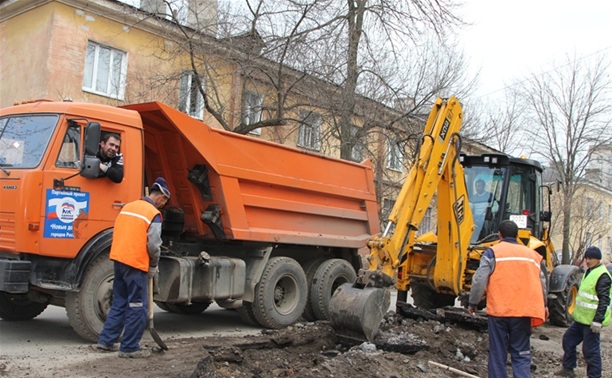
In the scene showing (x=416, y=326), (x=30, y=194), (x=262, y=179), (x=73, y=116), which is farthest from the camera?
(x=262, y=179)

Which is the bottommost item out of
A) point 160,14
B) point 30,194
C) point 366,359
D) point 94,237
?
point 366,359

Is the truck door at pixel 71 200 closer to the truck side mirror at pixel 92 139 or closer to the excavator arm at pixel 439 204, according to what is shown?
the truck side mirror at pixel 92 139

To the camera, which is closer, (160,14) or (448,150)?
(448,150)

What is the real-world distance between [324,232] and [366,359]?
11.9 feet

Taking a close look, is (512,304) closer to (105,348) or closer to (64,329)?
(105,348)

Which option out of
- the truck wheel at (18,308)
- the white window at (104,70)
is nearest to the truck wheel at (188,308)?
the truck wheel at (18,308)

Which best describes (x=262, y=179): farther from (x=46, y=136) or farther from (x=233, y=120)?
(x=233, y=120)

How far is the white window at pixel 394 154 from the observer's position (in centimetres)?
1663

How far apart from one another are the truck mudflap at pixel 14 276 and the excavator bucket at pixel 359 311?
3122mm

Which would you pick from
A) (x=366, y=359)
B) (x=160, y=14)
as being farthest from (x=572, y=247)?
(x=366, y=359)

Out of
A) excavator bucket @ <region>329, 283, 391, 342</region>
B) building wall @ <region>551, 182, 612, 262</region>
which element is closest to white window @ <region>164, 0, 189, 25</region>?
excavator bucket @ <region>329, 283, 391, 342</region>

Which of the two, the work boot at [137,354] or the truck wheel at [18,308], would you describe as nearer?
the work boot at [137,354]

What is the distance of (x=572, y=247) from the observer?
33.4m

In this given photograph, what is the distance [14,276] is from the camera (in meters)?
5.75
